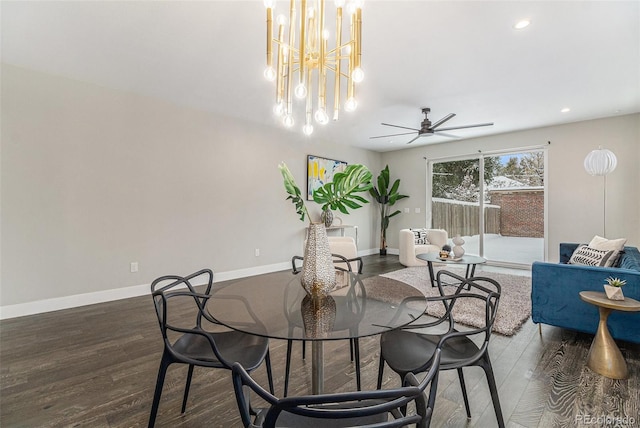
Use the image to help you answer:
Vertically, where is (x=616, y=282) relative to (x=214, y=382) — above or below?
above

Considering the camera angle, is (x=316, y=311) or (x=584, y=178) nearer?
(x=316, y=311)

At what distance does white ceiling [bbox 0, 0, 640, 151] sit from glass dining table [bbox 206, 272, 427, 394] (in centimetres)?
197

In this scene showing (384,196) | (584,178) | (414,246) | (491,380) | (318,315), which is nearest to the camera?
(318,315)

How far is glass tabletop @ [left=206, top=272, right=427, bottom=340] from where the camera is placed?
1112mm

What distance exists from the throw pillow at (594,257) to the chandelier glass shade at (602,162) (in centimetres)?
153

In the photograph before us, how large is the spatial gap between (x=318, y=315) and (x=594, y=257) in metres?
3.18

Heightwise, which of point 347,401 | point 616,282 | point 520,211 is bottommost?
point 616,282

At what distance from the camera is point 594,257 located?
9.41ft

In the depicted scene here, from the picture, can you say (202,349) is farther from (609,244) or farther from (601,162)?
(601,162)

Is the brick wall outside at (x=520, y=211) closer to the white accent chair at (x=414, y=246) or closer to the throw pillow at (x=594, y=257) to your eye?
the white accent chair at (x=414, y=246)

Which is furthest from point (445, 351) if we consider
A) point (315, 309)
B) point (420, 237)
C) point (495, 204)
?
point (495, 204)

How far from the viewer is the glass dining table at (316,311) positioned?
1.11m

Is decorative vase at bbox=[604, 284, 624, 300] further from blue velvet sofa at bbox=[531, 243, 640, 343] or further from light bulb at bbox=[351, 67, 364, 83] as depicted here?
light bulb at bbox=[351, 67, 364, 83]

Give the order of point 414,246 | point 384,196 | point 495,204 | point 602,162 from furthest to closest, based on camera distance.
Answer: point 384,196 < point 495,204 < point 414,246 < point 602,162
